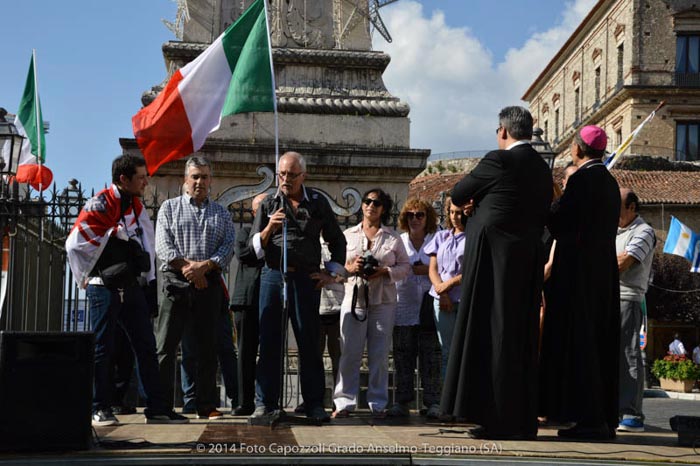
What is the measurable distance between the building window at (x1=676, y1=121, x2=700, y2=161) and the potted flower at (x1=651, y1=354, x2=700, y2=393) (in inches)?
891

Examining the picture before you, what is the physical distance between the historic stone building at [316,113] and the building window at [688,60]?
38649 millimetres

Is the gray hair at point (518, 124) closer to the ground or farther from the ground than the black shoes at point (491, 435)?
farther from the ground

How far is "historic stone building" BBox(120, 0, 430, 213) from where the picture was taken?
37.4 ft

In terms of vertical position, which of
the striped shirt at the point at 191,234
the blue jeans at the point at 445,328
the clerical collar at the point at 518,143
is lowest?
the blue jeans at the point at 445,328

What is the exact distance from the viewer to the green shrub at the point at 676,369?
25922 millimetres

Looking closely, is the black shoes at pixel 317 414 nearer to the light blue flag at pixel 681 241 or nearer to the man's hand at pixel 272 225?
the man's hand at pixel 272 225

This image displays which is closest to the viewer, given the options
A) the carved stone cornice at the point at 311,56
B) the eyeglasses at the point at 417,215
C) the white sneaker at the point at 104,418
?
the white sneaker at the point at 104,418

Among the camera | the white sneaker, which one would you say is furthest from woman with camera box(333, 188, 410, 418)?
the white sneaker

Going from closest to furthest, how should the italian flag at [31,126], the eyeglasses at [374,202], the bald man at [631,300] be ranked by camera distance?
the bald man at [631,300]
the eyeglasses at [374,202]
the italian flag at [31,126]

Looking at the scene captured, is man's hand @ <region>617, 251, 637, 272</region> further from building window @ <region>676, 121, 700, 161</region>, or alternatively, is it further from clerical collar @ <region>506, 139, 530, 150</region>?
building window @ <region>676, 121, 700, 161</region>

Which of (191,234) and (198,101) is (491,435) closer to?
(191,234)

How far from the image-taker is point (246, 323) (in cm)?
784

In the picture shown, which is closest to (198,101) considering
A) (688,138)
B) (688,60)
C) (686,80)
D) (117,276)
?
(117,276)

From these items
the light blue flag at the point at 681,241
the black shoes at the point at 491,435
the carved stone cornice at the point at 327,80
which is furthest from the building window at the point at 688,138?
the black shoes at the point at 491,435
